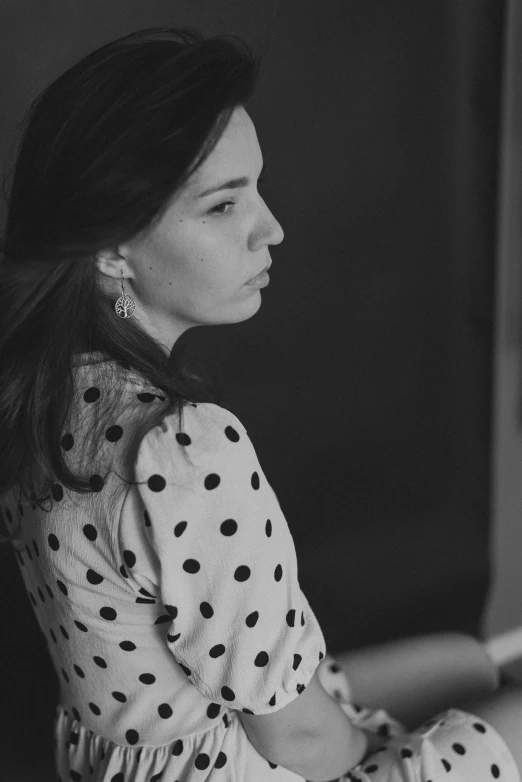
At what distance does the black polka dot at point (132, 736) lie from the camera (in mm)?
910

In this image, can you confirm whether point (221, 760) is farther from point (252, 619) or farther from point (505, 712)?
point (505, 712)

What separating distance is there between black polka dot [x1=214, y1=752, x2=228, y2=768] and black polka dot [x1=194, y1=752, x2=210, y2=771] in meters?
0.01

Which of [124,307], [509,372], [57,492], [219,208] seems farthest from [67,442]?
[509,372]

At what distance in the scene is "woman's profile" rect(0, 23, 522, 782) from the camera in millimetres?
778

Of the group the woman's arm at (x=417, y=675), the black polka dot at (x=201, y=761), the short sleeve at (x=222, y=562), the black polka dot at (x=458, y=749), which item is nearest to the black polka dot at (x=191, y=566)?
the short sleeve at (x=222, y=562)

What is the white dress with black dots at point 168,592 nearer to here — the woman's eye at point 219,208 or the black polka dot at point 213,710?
the black polka dot at point 213,710

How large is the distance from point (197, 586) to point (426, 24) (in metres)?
1.13

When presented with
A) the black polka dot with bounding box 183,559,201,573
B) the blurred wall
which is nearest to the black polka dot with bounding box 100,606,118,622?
the black polka dot with bounding box 183,559,201,573

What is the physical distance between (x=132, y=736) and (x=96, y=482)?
0.32 meters

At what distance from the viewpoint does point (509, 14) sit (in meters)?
1.55

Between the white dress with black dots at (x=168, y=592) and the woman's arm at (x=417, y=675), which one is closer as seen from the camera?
the white dress with black dots at (x=168, y=592)

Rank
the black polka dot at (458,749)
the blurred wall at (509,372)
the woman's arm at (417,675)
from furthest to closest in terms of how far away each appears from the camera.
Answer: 1. the blurred wall at (509,372)
2. the woman's arm at (417,675)
3. the black polka dot at (458,749)

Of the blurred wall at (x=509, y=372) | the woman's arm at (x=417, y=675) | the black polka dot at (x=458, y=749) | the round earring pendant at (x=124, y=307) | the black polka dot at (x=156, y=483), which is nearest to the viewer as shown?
the black polka dot at (x=156, y=483)

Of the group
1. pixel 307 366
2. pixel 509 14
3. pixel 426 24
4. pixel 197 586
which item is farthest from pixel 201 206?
pixel 509 14
